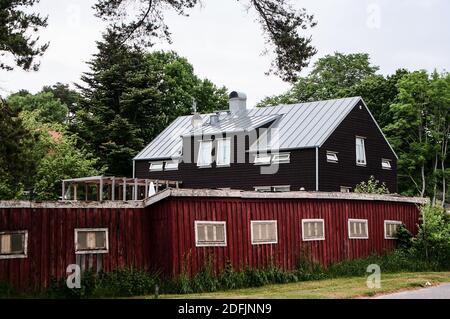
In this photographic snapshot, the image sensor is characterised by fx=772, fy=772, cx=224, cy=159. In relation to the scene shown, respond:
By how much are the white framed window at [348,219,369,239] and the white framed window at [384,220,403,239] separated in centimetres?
134

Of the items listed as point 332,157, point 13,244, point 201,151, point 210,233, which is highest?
point 201,151

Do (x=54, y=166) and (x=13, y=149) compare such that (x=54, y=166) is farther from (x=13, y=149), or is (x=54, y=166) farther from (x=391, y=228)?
(x=13, y=149)

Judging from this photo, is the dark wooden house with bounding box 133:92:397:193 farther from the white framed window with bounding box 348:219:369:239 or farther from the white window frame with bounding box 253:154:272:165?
the white framed window with bounding box 348:219:369:239

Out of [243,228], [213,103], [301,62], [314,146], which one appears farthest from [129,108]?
[301,62]

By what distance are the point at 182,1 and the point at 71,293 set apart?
805 cm

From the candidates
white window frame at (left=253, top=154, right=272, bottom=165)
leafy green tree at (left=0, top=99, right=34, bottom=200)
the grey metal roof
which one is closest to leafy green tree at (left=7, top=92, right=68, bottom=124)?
the grey metal roof

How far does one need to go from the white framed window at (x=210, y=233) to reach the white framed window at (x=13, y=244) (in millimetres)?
4971

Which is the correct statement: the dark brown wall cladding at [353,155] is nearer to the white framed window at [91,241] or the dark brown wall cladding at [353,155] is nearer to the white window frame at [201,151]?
the white window frame at [201,151]

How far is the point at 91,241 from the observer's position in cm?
2117

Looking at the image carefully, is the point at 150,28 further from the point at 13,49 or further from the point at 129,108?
the point at 129,108

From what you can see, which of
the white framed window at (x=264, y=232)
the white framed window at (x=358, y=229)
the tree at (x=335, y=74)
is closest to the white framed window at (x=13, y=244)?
the white framed window at (x=264, y=232)

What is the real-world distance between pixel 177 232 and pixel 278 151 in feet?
75.4

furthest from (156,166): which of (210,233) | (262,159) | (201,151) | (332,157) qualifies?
(210,233)

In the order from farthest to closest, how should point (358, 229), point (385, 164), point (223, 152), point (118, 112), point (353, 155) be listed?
point (118, 112) < point (385, 164) < point (223, 152) < point (353, 155) < point (358, 229)
